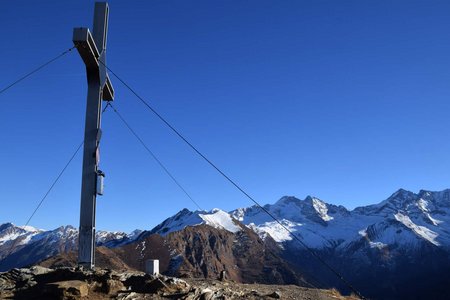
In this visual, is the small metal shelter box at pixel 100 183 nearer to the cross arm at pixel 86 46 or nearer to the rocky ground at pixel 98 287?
the rocky ground at pixel 98 287

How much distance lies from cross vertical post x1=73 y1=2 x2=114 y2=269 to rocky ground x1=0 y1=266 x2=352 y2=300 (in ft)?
4.81

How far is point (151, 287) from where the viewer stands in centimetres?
1839

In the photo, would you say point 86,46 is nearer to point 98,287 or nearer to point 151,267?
point 151,267

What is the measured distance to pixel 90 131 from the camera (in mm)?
21250

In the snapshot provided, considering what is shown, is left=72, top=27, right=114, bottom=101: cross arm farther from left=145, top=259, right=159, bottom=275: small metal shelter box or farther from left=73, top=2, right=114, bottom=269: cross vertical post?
left=145, top=259, right=159, bottom=275: small metal shelter box

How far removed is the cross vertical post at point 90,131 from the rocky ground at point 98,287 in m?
1.47

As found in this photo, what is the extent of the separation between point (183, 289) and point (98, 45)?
459 inches

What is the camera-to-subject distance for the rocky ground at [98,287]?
16812mm

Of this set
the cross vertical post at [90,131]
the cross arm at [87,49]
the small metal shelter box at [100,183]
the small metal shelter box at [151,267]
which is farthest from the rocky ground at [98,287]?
the cross arm at [87,49]

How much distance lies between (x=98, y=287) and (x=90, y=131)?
691cm

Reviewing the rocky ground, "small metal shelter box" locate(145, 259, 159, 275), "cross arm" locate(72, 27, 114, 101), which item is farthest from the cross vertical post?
"small metal shelter box" locate(145, 259, 159, 275)

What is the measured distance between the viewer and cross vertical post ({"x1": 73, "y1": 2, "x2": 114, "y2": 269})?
67.5 feet

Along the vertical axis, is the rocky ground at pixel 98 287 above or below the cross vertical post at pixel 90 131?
below

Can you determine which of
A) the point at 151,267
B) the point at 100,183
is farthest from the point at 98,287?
the point at 100,183
